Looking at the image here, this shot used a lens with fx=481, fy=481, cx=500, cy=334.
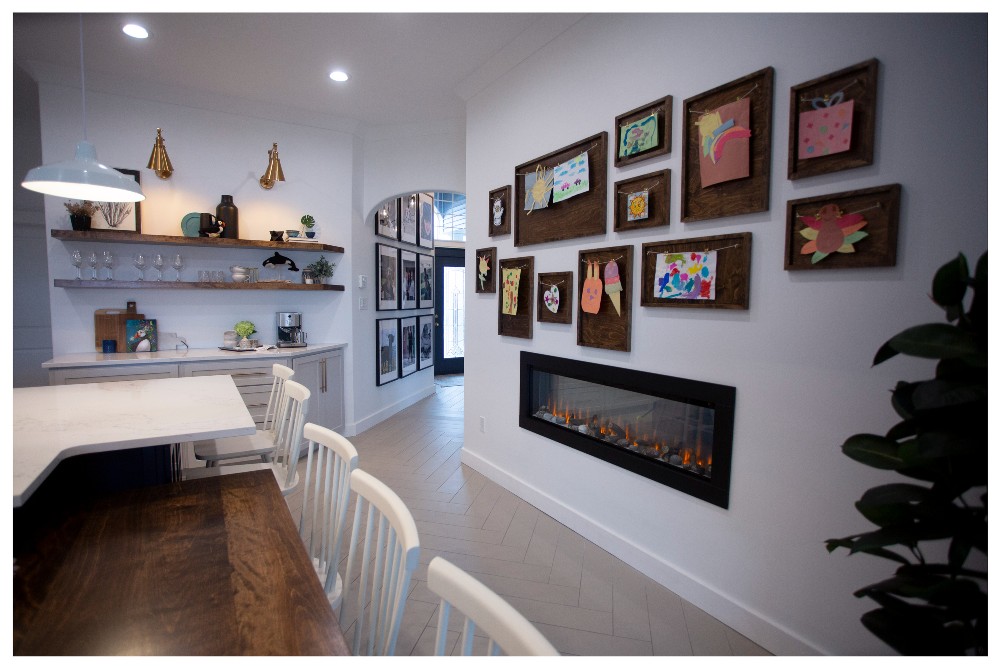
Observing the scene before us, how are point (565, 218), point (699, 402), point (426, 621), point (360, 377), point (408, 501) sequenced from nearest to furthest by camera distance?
1. point (426, 621)
2. point (699, 402)
3. point (565, 218)
4. point (408, 501)
5. point (360, 377)

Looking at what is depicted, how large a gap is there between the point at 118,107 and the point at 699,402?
15.4 ft

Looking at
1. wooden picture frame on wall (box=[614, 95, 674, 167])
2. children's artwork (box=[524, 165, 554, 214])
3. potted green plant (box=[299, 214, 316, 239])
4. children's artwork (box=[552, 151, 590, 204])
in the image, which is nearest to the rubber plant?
wooden picture frame on wall (box=[614, 95, 674, 167])

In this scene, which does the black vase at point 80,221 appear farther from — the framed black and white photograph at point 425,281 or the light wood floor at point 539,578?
the framed black and white photograph at point 425,281

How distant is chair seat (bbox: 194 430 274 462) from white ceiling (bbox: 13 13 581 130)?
2408 millimetres

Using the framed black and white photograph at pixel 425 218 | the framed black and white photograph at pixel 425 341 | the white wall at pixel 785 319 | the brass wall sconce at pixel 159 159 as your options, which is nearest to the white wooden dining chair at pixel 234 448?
the white wall at pixel 785 319

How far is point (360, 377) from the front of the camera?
471 centimetres

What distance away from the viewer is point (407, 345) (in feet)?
19.0

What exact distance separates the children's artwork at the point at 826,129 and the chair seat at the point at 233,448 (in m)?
2.48

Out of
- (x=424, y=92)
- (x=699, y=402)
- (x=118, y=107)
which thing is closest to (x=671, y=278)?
(x=699, y=402)

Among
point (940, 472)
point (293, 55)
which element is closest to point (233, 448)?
point (940, 472)

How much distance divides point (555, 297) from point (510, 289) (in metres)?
0.45

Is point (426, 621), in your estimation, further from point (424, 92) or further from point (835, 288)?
point (424, 92)

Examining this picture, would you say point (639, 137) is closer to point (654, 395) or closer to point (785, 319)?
point (785, 319)

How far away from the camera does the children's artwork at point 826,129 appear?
159 centimetres
